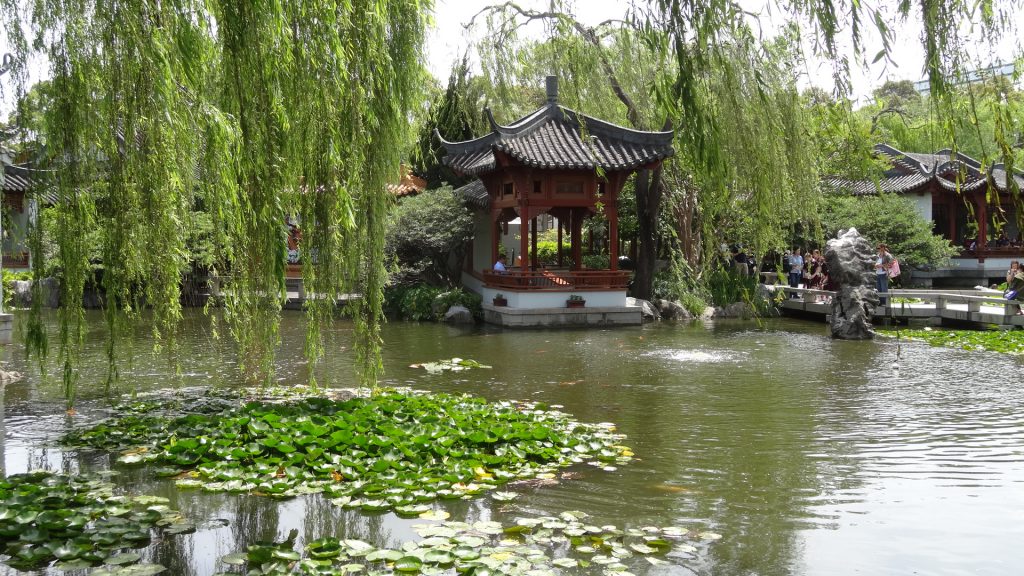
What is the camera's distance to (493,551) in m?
3.70

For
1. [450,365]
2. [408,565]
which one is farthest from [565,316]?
[408,565]

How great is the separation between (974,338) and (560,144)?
736 cm

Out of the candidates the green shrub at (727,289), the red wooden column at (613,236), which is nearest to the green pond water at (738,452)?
the red wooden column at (613,236)

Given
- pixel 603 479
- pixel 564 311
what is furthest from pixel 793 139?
pixel 603 479

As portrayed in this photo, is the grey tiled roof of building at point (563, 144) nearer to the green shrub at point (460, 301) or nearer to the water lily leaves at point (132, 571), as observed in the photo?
the green shrub at point (460, 301)

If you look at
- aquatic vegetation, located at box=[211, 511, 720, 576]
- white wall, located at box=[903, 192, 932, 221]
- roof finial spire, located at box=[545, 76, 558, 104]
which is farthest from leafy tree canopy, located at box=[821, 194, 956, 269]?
aquatic vegetation, located at box=[211, 511, 720, 576]

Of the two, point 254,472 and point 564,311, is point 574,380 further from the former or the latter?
point 564,311

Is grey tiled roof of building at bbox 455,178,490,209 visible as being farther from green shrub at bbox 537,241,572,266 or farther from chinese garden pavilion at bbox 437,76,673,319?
green shrub at bbox 537,241,572,266

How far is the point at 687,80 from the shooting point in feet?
11.4

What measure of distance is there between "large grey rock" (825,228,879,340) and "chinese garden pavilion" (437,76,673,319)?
Answer: 11.9ft

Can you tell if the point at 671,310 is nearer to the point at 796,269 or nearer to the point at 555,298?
the point at 555,298

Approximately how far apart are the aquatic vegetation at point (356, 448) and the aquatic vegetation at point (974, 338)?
715 centimetres

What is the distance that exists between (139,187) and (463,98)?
47.4 feet

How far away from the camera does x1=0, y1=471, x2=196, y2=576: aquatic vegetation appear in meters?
3.48
